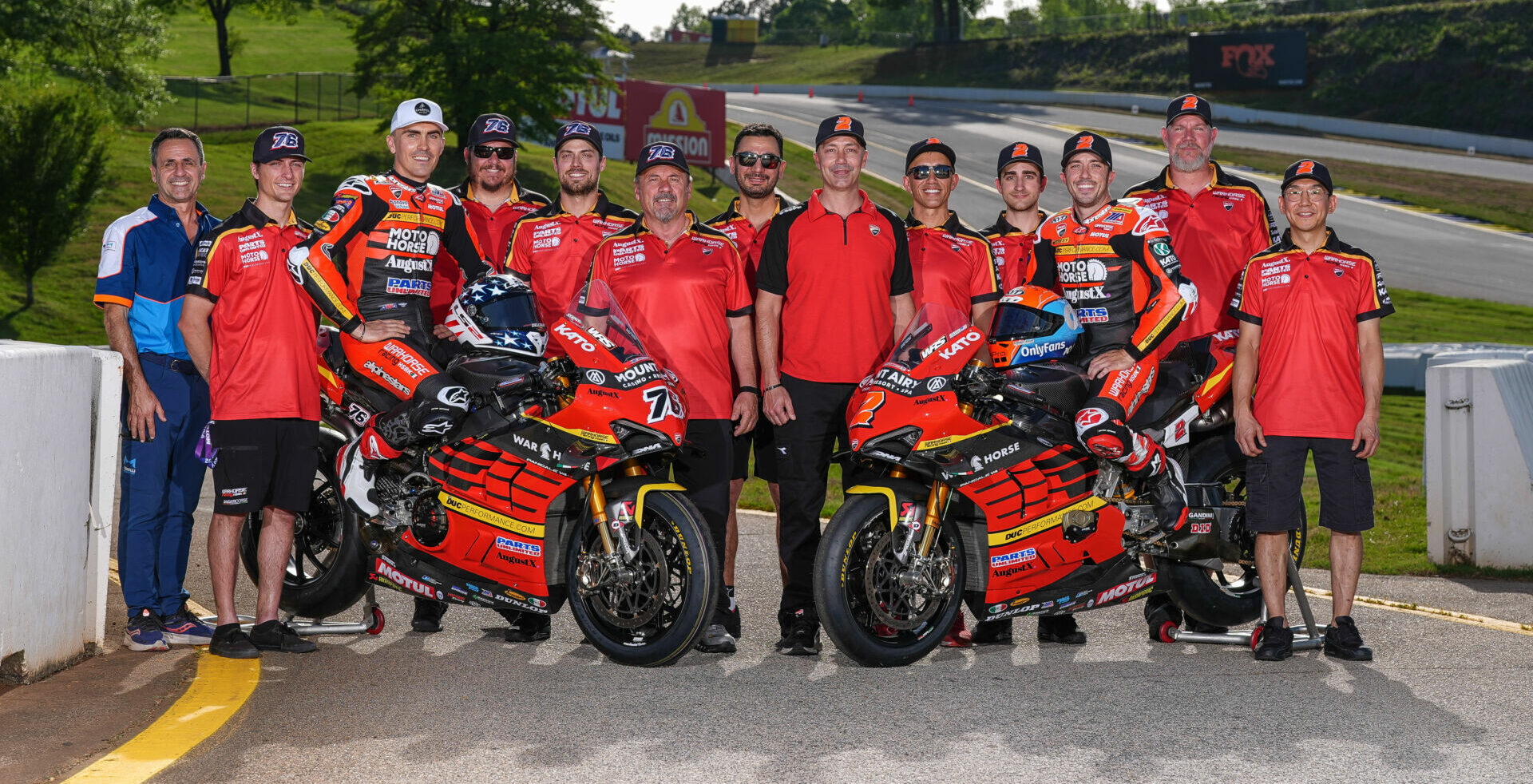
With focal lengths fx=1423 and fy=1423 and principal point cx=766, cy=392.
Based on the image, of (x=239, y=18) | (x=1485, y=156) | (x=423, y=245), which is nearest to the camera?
(x=423, y=245)

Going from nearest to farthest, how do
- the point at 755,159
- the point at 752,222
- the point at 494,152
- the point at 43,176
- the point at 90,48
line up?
the point at 755,159 → the point at 752,222 → the point at 494,152 → the point at 43,176 → the point at 90,48

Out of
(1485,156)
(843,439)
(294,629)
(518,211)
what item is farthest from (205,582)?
(1485,156)

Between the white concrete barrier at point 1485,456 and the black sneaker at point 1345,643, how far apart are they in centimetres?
231

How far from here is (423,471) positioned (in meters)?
6.33

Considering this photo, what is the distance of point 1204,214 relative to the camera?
746 cm

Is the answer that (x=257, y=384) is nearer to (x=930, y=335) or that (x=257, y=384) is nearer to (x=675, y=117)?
(x=930, y=335)

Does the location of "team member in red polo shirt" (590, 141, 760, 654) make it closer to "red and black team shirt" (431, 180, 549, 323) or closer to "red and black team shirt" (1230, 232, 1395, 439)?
"red and black team shirt" (431, 180, 549, 323)

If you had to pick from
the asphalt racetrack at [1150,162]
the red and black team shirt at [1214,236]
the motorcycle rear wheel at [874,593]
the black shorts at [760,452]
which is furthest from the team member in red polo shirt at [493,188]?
the asphalt racetrack at [1150,162]

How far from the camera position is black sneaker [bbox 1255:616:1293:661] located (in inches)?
243

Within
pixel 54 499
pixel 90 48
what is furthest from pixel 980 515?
pixel 90 48

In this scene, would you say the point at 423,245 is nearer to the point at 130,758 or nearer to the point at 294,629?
the point at 294,629

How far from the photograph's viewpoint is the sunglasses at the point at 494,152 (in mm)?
7707

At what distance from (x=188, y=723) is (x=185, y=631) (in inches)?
57.1

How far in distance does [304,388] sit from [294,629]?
1.08 m
